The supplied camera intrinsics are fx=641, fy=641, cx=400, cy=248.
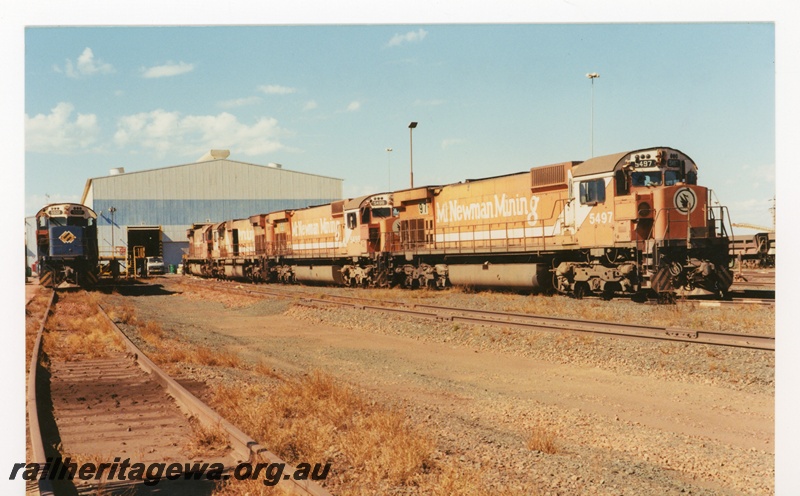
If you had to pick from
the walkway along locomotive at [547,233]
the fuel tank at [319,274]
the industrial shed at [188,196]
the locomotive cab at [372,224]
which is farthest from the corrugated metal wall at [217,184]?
the locomotive cab at [372,224]

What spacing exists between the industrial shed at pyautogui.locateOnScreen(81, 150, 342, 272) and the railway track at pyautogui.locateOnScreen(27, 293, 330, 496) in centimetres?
1407

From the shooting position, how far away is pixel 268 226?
36.1 m

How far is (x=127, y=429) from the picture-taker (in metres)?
7.18

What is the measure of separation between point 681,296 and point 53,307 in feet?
60.3

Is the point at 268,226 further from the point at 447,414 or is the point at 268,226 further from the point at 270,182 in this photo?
the point at 447,414

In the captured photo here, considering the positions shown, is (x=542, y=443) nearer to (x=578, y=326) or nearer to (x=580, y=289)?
(x=578, y=326)

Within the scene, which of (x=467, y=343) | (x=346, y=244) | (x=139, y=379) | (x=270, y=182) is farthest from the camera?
(x=270, y=182)

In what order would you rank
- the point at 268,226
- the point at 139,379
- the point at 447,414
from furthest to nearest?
1. the point at 268,226
2. the point at 139,379
3. the point at 447,414

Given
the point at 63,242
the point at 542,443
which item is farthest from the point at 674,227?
the point at 63,242

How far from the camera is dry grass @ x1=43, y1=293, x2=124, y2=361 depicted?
12.4m

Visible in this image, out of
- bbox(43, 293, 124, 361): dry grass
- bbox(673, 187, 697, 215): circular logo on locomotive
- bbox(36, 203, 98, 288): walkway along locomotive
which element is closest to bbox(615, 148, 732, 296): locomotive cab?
bbox(673, 187, 697, 215): circular logo on locomotive

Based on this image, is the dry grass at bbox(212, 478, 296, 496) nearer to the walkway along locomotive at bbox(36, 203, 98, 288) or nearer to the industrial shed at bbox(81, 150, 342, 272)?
the industrial shed at bbox(81, 150, 342, 272)

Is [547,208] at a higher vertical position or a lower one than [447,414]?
higher

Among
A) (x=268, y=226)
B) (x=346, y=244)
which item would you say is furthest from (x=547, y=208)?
(x=268, y=226)
